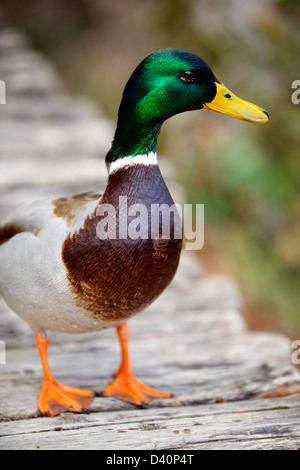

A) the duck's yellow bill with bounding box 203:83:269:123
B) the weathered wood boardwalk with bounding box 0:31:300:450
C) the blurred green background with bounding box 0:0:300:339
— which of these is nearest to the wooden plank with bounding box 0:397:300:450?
the weathered wood boardwalk with bounding box 0:31:300:450

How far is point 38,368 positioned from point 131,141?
1074mm

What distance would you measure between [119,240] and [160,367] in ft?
2.85

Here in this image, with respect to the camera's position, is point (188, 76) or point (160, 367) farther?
point (160, 367)

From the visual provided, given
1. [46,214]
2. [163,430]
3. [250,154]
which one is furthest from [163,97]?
[250,154]

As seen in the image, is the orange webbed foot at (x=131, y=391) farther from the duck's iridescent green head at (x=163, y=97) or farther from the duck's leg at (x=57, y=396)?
the duck's iridescent green head at (x=163, y=97)

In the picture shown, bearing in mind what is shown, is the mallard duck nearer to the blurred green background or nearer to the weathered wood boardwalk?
the weathered wood boardwalk

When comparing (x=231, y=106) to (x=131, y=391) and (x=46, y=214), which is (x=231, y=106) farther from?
(x=131, y=391)

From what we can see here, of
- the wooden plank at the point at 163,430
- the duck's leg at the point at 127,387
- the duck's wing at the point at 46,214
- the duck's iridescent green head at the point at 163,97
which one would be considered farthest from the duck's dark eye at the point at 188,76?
the wooden plank at the point at 163,430

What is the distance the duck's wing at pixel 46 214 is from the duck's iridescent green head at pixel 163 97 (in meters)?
0.25

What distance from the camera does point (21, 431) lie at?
193cm

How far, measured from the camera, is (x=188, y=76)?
73.6 inches

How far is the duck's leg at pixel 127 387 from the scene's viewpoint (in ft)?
7.35
